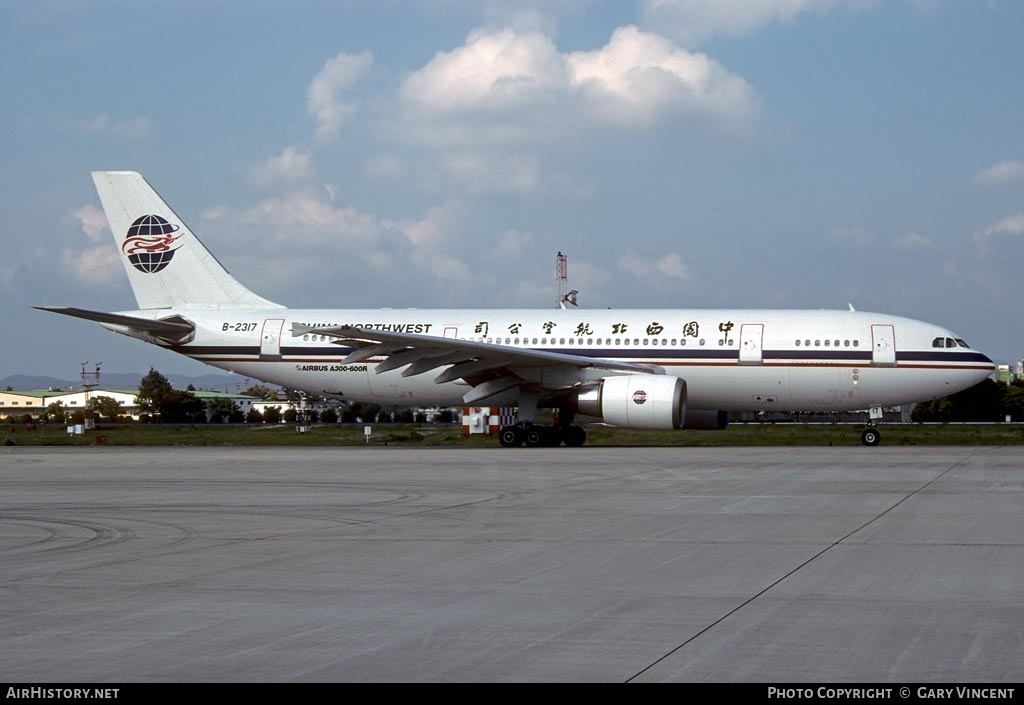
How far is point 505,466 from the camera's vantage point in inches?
806

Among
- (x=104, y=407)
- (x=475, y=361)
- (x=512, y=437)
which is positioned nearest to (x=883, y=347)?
(x=512, y=437)

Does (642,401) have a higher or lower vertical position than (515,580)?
higher

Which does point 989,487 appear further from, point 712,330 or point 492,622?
point 712,330

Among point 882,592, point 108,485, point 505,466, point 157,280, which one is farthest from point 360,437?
point 882,592

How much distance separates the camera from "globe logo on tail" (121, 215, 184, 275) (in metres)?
31.6

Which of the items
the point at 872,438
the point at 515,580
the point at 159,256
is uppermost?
the point at 159,256

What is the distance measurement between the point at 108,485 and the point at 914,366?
18.9 m

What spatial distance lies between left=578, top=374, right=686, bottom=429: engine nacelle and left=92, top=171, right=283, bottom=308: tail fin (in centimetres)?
1069

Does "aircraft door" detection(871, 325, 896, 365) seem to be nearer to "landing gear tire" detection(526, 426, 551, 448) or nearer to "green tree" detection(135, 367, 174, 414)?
"landing gear tire" detection(526, 426, 551, 448)

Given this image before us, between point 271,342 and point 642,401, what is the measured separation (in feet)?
33.7

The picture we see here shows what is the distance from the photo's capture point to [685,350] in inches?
1107

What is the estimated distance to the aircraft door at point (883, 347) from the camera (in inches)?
1084

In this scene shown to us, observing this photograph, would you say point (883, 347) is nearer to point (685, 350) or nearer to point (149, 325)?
point (685, 350)

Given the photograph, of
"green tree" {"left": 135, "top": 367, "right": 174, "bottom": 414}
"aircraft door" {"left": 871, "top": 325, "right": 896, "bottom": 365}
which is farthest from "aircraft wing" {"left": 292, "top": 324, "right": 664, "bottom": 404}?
"green tree" {"left": 135, "top": 367, "right": 174, "bottom": 414}
